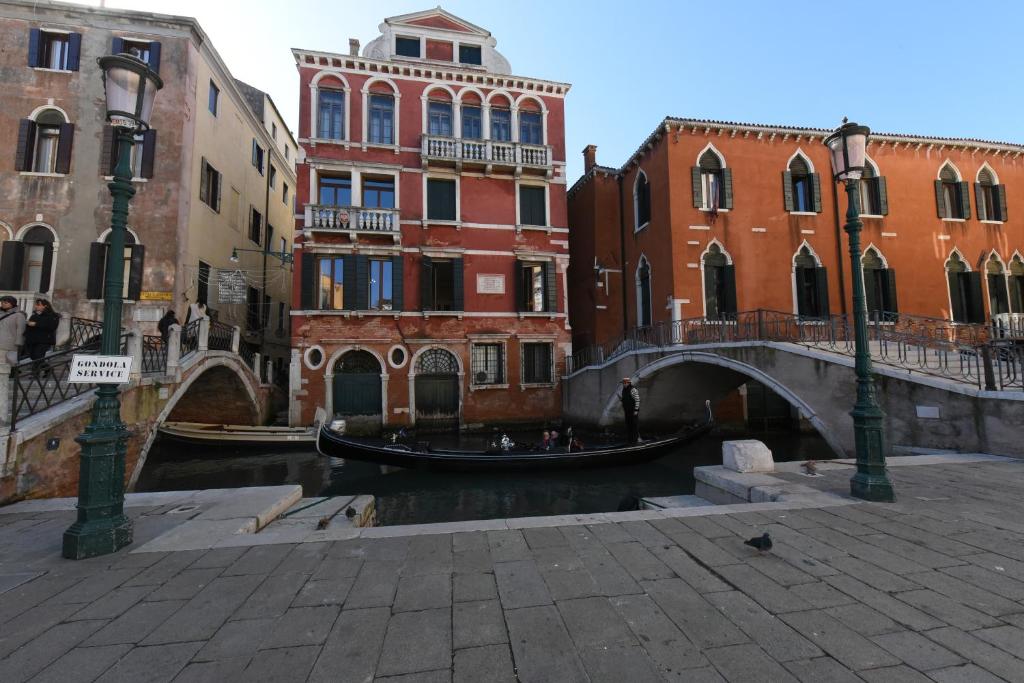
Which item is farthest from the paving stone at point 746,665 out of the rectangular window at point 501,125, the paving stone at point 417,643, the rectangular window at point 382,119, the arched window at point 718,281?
the rectangular window at point 501,125

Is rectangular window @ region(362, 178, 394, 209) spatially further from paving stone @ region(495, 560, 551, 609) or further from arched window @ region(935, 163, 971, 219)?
arched window @ region(935, 163, 971, 219)

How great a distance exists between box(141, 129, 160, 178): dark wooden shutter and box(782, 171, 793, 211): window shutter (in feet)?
64.3

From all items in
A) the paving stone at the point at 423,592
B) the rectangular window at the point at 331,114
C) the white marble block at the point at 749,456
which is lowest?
the paving stone at the point at 423,592

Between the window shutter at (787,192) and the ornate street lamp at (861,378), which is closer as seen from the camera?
the ornate street lamp at (861,378)

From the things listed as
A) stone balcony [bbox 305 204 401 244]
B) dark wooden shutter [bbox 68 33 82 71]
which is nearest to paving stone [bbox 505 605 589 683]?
stone balcony [bbox 305 204 401 244]

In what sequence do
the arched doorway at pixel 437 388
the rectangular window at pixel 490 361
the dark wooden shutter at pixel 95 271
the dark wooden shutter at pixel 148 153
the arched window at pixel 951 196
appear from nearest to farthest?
the dark wooden shutter at pixel 95 271, the dark wooden shutter at pixel 148 153, the arched window at pixel 951 196, the arched doorway at pixel 437 388, the rectangular window at pixel 490 361

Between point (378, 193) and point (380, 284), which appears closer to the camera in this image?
point (380, 284)

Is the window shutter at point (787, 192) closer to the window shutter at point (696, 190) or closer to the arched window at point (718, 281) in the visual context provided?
the arched window at point (718, 281)

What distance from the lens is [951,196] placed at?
1541 cm

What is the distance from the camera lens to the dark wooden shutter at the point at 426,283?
607 inches

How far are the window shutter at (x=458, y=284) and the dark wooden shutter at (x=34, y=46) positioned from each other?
1339 centimetres

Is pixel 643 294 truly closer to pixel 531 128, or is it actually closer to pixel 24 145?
pixel 531 128

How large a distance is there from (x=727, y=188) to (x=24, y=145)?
68.6 feet

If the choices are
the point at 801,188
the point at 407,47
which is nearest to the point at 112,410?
the point at 407,47
